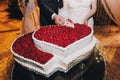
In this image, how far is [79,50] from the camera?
1.47 m

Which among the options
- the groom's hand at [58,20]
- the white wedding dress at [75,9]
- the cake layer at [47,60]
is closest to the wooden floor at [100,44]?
the white wedding dress at [75,9]

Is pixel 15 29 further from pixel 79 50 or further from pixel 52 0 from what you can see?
pixel 79 50

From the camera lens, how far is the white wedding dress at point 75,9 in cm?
203

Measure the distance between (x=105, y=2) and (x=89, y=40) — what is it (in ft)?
4.46

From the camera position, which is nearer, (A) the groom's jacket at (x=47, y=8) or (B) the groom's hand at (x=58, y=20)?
(B) the groom's hand at (x=58, y=20)

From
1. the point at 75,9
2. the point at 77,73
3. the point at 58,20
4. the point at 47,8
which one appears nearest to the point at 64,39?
the point at 77,73

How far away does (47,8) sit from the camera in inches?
Result: 74.0

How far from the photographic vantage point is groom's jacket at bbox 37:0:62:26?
1883 millimetres

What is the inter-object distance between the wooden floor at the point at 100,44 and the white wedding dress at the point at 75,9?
1.00ft

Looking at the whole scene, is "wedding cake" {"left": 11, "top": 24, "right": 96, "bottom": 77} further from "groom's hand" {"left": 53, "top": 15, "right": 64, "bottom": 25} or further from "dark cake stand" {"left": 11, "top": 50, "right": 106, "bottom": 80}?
"groom's hand" {"left": 53, "top": 15, "right": 64, "bottom": 25}

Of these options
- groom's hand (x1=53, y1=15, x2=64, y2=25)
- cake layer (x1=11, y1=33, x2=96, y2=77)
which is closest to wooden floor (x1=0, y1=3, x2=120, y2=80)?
groom's hand (x1=53, y1=15, x2=64, y2=25)

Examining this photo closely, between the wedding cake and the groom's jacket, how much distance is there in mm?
333

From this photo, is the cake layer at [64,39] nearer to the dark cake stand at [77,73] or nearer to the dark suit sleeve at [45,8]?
the dark cake stand at [77,73]

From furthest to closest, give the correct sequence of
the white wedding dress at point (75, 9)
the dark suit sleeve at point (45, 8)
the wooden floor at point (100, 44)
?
the wooden floor at point (100, 44) < the white wedding dress at point (75, 9) < the dark suit sleeve at point (45, 8)
